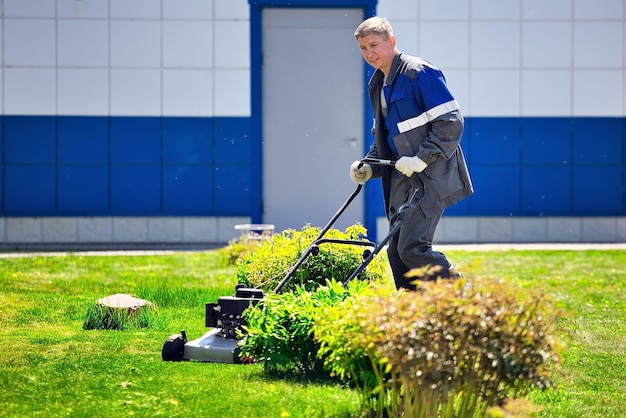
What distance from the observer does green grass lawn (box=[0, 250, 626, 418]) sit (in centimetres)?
639

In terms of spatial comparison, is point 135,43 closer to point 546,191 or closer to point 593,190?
point 546,191

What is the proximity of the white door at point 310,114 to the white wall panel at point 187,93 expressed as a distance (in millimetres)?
1824

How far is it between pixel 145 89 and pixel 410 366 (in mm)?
13745

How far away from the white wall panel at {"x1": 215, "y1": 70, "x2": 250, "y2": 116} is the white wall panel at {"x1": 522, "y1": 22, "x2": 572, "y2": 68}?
173 inches

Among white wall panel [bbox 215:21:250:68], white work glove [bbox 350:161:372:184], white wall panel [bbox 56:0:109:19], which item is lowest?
white work glove [bbox 350:161:372:184]

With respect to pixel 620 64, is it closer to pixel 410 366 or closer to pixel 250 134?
pixel 250 134

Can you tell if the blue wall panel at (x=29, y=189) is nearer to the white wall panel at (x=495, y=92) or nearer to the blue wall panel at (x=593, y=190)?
the white wall panel at (x=495, y=92)

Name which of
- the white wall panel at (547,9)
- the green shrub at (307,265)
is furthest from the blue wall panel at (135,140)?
the green shrub at (307,265)

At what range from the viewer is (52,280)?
12.9m

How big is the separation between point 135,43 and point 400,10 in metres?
4.10

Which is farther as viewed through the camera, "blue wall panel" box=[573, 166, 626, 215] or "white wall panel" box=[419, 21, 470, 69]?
"blue wall panel" box=[573, 166, 626, 215]

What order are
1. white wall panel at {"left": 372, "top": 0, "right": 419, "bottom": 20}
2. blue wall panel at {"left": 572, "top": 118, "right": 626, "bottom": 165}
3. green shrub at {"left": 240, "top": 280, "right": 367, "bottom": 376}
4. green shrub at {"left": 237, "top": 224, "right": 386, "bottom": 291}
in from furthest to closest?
blue wall panel at {"left": 572, "top": 118, "right": 626, "bottom": 165} < white wall panel at {"left": 372, "top": 0, "right": 419, "bottom": 20} < green shrub at {"left": 237, "top": 224, "right": 386, "bottom": 291} < green shrub at {"left": 240, "top": 280, "right": 367, "bottom": 376}

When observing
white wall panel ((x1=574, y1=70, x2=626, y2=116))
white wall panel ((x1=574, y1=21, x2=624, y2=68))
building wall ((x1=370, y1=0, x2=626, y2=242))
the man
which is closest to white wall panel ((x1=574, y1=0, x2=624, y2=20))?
building wall ((x1=370, y1=0, x2=626, y2=242))

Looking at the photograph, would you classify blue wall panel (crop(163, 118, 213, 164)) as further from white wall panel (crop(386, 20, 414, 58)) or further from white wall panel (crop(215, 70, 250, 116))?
white wall panel (crop(386, 20, 414, 58))
